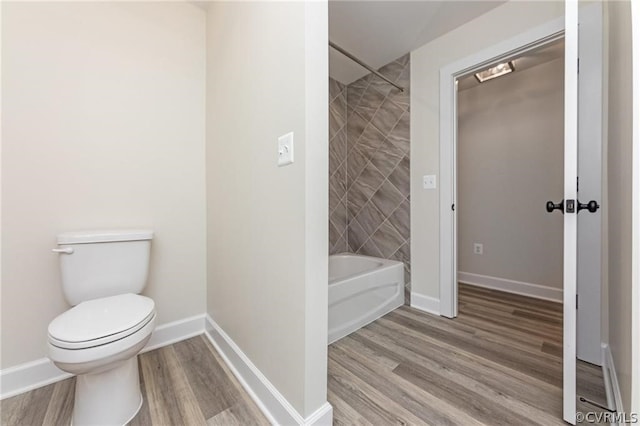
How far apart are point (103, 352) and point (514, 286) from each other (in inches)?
128

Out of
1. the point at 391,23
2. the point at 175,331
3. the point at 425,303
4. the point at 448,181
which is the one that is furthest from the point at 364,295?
the point at 391,23

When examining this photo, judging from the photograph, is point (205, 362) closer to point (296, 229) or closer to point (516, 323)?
point (296, 229)

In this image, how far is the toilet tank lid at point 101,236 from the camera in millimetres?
1198

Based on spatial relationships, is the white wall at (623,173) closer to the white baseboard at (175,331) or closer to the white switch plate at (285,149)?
the white switch plate at (285,149)

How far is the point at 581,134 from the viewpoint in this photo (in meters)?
1.40

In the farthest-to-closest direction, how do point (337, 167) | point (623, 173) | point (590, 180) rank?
1. point (337, 167)
2. point (590, 180)
3. point (623, 173)

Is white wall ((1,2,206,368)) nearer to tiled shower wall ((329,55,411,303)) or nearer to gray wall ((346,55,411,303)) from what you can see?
tiled shower wall ((329,55,411,303))

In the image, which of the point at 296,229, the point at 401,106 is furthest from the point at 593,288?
the point at 401,106

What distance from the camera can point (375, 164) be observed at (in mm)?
2506

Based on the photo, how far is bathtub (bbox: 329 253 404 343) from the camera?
1.67 metres

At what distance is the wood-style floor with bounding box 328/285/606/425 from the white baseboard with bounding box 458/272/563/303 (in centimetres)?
46

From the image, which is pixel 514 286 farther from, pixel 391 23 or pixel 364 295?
pixel 391 23

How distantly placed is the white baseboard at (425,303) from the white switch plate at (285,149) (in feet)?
5.80

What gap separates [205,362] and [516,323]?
216 centimetres
